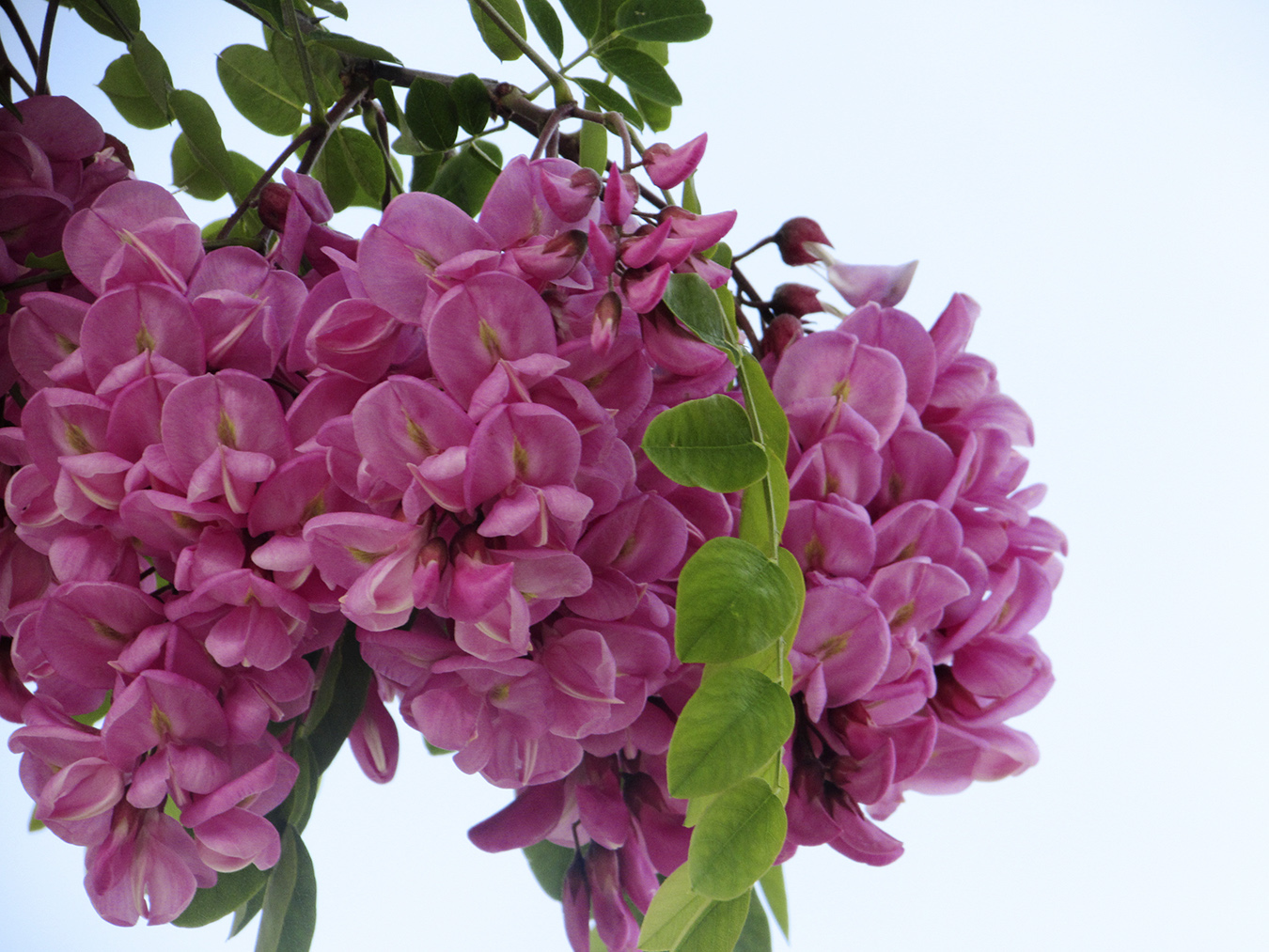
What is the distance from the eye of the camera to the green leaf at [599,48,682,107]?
34cm

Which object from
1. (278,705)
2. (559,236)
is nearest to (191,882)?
(278,705)

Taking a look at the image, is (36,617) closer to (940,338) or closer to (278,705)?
(278,705)

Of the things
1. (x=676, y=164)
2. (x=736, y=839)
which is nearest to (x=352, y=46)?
(x=676, y=164)

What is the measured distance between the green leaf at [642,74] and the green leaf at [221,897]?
249 mm

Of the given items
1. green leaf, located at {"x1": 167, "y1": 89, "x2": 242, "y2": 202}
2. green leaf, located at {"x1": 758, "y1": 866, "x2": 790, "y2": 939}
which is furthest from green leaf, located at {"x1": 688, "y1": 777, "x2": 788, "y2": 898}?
green leaf, located at {"x1": 167, "y1": 89, "x2": 242, "y2": 202}

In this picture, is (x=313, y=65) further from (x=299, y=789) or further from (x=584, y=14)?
(x=299, y=789)

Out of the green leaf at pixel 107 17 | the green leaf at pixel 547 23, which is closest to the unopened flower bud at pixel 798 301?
the green leaf at pixel 547 23

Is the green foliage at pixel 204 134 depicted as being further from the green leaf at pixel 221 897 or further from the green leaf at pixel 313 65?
the green leaf at pixel 221 897

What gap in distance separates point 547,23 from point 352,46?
0.20 ft

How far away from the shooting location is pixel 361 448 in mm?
217

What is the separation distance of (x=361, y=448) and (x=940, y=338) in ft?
0.54

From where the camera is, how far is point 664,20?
0.33m

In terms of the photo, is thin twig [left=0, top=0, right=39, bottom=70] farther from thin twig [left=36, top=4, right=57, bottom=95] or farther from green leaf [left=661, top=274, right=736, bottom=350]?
green leaf [left=661, top=274, right=736, bottom=350]

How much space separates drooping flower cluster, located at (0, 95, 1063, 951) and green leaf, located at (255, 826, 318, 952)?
43mm
